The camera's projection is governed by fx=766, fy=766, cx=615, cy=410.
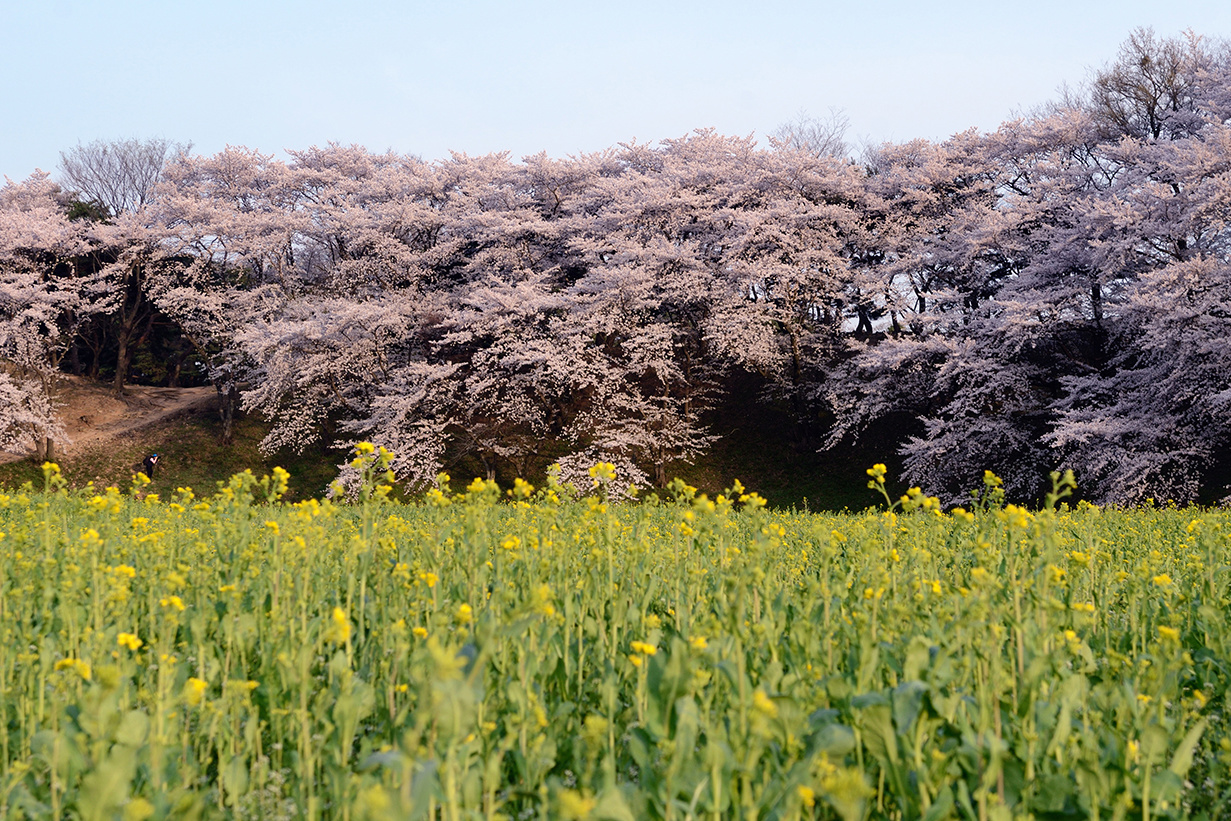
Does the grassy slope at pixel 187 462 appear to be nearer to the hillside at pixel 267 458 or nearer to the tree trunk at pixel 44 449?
the hillside at pixel 267 458

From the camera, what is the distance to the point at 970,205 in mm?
23938

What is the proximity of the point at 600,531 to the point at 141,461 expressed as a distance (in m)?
28.2

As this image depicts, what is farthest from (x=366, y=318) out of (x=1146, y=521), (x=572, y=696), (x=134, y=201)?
(x=134, y=201)

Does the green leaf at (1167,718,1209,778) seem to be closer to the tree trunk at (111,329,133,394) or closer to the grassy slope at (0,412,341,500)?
the grassy slope at (0,412,341,500)

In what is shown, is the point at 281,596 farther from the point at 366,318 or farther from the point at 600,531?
the point at 366,318

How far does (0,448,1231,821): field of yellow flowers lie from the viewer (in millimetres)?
1795

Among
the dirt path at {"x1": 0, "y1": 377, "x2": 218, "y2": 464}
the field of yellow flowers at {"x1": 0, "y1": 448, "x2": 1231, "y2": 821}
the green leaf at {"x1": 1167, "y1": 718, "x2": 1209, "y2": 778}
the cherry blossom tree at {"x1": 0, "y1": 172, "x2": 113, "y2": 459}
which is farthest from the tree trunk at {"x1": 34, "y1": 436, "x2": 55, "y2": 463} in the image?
the green leaf at {"x1": 1167, "y1": 718, "x2": 1209, "y2": 778}

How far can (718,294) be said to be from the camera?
940 inches

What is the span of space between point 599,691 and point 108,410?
3516cm

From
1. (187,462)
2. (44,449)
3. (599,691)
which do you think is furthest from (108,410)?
(599,691)

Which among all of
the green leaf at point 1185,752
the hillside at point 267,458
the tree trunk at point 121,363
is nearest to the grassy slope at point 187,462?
the hillside at point 267,458

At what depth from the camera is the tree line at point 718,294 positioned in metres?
18.8

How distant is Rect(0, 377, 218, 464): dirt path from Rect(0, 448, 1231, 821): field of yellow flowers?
2891cm

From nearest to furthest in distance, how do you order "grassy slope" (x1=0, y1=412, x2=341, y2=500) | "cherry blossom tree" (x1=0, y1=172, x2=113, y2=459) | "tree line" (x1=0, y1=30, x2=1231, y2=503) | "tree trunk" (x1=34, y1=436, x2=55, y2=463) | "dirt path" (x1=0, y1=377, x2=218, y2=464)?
"tree line" (x1=0, y1=30, x2=1231, y2=503), "cherry blossom tree" (x1=0, y1=172, x2=113, y2=459), "grassy slope" (x1=0, y1=412, x2=341, y2=500), "tree trunk" (x1=34, y1=436, x2=55, y2=463), "dirt path" (x1=0, y1=377, x2=218, y2=464)
